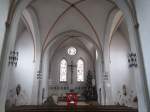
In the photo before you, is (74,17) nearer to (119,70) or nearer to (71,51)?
(119,70)

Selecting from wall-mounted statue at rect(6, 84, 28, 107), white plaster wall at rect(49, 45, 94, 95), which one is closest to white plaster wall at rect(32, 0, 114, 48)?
wall-mounted statue at rect(6, 84, 28, 107)

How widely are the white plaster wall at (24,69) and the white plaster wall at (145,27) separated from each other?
33.3 ft

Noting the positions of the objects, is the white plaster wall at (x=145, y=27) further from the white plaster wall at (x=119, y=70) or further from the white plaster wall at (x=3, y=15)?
the white plaster wall at (x=119, y=70)

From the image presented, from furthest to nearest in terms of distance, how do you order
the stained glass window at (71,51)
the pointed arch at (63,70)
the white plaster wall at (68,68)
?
the stained glass window at (71,51) < the pointed arch at (63,70) < the white plaster wall at (68,68)

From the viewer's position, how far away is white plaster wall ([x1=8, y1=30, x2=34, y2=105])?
12.8m

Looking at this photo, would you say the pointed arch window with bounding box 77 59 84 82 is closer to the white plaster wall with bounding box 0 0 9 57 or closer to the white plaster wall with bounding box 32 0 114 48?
the white plaster wall with bounding box 32 0 114 48

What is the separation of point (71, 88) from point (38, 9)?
11100mm

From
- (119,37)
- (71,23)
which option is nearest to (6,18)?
(71,23)

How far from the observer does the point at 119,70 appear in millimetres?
13406

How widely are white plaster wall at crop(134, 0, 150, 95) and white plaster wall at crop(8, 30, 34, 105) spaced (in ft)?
33.3

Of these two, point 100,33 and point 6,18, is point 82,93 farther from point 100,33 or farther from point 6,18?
point 6,18

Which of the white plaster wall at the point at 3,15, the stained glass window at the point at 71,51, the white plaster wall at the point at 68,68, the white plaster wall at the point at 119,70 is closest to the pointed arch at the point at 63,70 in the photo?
the white plaster wall at the point at 68,68

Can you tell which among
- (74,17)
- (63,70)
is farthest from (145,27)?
(63,70)

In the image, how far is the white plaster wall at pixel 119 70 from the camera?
12.7 meters
